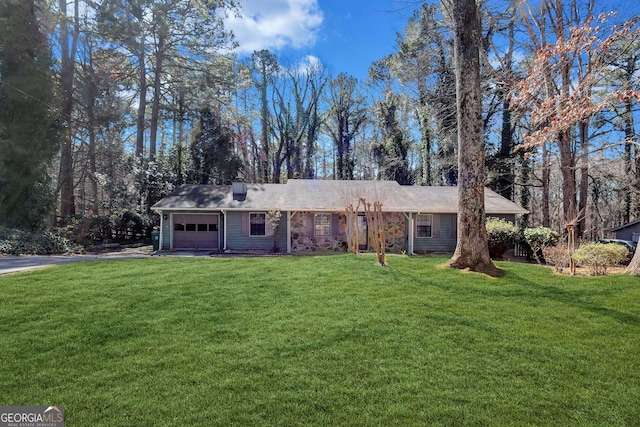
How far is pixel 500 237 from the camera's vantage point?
1402 centimetres

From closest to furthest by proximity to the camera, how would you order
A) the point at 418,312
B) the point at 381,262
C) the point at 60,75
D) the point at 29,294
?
the point at 418,312 < the point at 29,294 < the point at 381,262 < the point at 60,75

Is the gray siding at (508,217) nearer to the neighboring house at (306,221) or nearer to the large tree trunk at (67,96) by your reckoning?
the neighboring house at (306,221)

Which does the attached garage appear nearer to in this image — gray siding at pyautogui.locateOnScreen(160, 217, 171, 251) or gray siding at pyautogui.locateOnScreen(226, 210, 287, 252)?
gray siding at pyautogui.locateOnScreen(160, 217, 171, 251)

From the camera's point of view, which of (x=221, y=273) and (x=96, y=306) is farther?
(x=221, y=273)

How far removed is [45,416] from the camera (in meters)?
2.80

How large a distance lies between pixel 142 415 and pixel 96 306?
10.7ft

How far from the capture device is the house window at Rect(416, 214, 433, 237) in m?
15.9

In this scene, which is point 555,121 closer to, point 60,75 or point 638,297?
point 638,297

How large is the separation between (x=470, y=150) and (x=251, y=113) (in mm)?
25428

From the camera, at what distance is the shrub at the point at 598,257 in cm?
805

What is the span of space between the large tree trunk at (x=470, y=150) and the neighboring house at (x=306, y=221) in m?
7.00

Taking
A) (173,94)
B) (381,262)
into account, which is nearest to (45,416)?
(381,262)

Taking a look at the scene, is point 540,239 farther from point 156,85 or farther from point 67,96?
point 67,96

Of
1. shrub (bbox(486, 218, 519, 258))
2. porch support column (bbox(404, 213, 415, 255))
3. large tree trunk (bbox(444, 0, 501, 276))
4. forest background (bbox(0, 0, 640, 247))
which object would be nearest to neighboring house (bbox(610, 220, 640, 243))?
forest background (bbox(0, 0, 640, 247))
